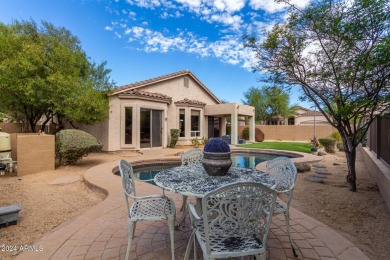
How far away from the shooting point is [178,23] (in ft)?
51.1

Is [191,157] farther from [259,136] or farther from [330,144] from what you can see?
[259,136]

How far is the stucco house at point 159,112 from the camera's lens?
13.3 metres

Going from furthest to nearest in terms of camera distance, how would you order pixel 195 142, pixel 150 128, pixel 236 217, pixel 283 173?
pixel 195 142 < pixel 150 128 < pixel 283 173 < pixel 236 217

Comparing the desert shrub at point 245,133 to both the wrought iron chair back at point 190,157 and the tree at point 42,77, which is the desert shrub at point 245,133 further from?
the wrought iron chair back at point 190,157

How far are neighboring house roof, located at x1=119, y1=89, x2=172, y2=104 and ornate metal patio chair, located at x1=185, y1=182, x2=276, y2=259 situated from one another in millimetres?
12600

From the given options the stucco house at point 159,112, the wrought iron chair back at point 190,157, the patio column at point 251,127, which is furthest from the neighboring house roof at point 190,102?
the wrought iron chair back at point 190,157

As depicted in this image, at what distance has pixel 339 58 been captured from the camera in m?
5.50

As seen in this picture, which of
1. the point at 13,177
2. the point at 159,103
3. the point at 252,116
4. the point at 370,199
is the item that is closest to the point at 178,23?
the point at 159,103

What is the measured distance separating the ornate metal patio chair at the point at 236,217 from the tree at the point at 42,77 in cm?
1059

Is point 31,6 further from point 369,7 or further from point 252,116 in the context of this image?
point 252,116

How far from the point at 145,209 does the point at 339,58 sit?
6.05 meters

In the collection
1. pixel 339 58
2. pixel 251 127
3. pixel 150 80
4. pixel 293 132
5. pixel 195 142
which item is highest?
pixel 150 80

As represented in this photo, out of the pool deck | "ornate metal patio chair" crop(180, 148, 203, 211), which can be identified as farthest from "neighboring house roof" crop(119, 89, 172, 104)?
the pool deck

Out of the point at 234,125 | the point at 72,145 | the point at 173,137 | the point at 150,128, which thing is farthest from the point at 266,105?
the point at 72,145
